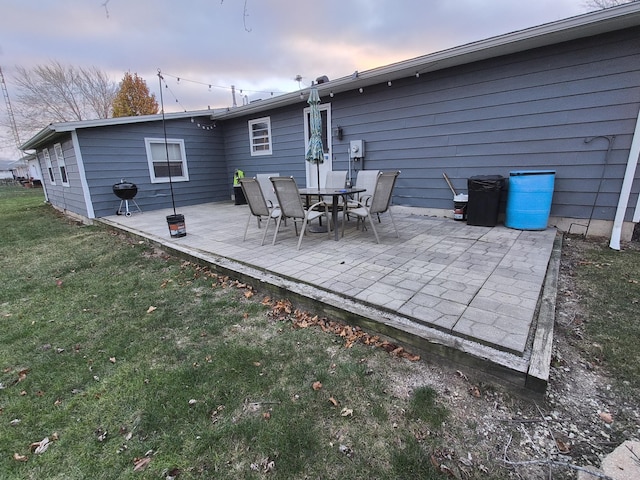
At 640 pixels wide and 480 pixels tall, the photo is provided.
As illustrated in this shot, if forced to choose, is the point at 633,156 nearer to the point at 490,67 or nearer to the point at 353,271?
the point at 490,67

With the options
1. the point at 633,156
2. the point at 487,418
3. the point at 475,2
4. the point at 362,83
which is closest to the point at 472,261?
the point at 487,418

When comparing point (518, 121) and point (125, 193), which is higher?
point (518, 121)

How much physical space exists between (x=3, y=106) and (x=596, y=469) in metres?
34.6

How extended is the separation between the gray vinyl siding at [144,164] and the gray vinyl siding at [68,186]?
483 mm

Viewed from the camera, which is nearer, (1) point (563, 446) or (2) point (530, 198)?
(1) point (563, 446)

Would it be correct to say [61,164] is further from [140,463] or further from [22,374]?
[140,463]

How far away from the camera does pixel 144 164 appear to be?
7.73 metres

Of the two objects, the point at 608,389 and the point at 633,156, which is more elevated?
the point at 633,156

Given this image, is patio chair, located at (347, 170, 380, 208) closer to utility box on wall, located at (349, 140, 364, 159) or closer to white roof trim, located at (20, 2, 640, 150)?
utility box on wall, located at (349, 140, 364, 159)

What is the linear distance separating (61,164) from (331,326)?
9586mm

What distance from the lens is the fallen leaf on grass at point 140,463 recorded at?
130 centimetres

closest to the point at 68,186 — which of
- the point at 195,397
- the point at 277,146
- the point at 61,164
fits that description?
the point at 61,164

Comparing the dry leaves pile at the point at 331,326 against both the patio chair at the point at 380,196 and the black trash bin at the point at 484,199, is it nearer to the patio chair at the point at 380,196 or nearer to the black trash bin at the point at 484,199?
the patio chair at the point at 380,196

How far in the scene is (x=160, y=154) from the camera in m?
8.03
